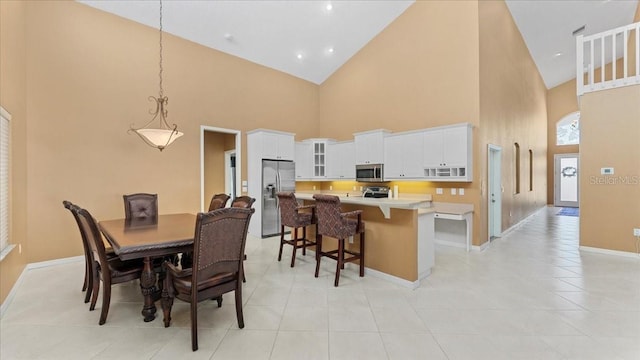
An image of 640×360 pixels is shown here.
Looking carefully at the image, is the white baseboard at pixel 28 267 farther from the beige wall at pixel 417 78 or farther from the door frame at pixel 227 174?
the beige wall at pixel 417 78

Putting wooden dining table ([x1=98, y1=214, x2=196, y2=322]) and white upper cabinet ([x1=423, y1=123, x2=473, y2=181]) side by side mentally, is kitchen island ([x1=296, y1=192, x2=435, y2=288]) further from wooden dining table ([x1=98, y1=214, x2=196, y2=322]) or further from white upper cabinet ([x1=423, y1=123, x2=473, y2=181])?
wooden dining table ([x1=98, y1=214, x2=196, y2=322])

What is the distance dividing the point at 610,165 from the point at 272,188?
20.1ft

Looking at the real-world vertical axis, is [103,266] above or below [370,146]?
below

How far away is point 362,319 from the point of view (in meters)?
2.47

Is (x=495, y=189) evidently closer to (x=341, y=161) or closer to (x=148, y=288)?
(x=341, y=161)

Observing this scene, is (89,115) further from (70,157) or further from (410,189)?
(410,189)

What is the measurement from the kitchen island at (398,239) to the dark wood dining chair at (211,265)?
5.60 ft

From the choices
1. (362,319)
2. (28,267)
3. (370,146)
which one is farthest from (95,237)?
(370,146)

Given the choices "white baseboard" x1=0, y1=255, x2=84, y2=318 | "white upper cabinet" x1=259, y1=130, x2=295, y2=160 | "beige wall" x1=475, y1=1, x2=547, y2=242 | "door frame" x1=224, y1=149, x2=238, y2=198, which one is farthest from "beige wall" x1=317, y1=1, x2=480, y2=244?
"white baseboard" x1=0, y1=255, x2=84, y2=318

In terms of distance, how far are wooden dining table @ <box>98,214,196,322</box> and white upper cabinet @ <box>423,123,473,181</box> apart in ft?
13.7

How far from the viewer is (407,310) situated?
104 inches

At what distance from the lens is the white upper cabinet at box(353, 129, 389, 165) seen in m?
5.78

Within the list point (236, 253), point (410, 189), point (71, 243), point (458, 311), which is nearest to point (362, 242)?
point (458, 311)

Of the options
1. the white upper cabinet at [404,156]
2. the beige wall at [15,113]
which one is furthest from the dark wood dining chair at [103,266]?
the white upper cabinet at [404,156]
